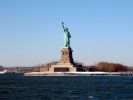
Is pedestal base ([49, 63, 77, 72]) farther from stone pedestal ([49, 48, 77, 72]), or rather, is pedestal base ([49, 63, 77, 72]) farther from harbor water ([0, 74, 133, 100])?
harbor water ([0, 74, 133, 100])

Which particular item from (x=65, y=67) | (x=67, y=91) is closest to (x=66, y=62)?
(x=65, y=67)

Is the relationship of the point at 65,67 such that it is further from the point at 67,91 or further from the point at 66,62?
the point at 67,91

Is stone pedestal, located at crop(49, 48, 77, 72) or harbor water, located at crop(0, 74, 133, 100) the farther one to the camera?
stone pedestal, located at crop(49, 48, 77, 72)

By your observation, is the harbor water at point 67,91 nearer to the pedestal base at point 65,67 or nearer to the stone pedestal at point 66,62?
the stone pedestal at point 66,62

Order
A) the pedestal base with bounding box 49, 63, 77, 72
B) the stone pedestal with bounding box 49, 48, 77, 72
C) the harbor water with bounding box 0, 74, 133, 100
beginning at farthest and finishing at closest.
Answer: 1. the pedestal base with bounding box 49, 63, 77, 72
2. the stone pedestal with bounding box 49, 48, 77, 72
3. the harbor water with bounding box 0, 74, 133, 100

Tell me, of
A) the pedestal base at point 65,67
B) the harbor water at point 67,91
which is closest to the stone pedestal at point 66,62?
the pedestal base at point 65,67

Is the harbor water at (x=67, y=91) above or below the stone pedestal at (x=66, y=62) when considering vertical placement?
below

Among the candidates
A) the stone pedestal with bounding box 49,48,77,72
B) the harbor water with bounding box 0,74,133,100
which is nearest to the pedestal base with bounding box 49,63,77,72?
the stone pedestal with bounding box 49,48,77,72

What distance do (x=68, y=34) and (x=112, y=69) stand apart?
4979 cm

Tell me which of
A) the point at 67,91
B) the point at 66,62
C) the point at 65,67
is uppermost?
the point at 66,62

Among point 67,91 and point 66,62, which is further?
point 66,62

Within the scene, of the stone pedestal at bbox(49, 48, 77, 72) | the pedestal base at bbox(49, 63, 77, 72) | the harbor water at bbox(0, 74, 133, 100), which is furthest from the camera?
the pedestal base at bbox(49, 63, 77, 72)

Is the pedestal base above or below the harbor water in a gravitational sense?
above

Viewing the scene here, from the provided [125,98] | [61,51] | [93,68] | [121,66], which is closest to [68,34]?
[61,51]
